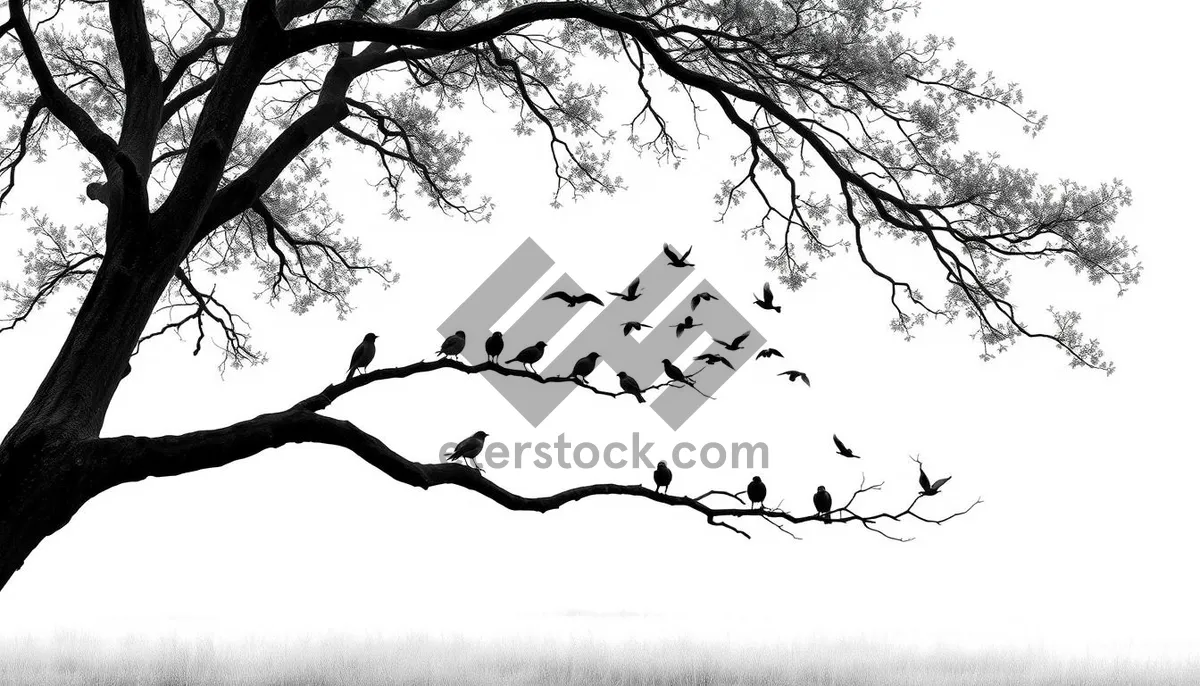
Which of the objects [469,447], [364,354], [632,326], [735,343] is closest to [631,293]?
[632,326]

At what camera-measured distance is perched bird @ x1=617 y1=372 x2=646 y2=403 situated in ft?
17.9

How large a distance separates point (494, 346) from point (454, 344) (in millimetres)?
245

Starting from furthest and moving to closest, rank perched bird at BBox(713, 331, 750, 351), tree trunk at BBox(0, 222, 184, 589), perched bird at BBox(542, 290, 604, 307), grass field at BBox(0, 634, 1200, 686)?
grass field at BBox(0, 634, 1200, 686), perched bird at BBox(713, 331, 750, 351), perched bird at BBox(542, 290, 604, 307), tree trunk at BBox(0, 222, 184, 589)

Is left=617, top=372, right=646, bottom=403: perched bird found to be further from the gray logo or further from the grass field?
the grass field

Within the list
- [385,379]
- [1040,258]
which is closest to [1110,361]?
[1040,258]

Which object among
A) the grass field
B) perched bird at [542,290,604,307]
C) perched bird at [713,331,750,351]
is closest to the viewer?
perched bird at [542,290,604,307]

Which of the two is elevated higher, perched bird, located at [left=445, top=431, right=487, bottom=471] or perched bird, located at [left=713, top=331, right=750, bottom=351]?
perched bird, located at [left=713, top=331, right=750, bottom=351]

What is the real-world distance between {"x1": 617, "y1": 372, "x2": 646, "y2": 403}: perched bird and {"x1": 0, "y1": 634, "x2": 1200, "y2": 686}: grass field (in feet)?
12.2

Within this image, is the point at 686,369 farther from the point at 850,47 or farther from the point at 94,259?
the point at 94,259

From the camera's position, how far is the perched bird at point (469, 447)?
586cm

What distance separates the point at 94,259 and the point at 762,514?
7505 millimetres

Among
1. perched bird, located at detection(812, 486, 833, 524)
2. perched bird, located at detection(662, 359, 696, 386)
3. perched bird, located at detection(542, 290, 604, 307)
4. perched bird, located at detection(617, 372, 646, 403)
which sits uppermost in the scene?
perched bird, located at detection(542, 290, 604, 307)

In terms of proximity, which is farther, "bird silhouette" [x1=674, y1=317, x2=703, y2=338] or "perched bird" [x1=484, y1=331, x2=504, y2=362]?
"bird silhouette" [x1=674, y1=317, x2=703, y2=338]

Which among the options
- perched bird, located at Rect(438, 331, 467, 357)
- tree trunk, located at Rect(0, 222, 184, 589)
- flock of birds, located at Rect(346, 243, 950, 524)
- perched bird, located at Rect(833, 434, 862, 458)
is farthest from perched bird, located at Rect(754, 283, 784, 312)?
tree trunk, located at Rect(0, 222, 184, 589)
